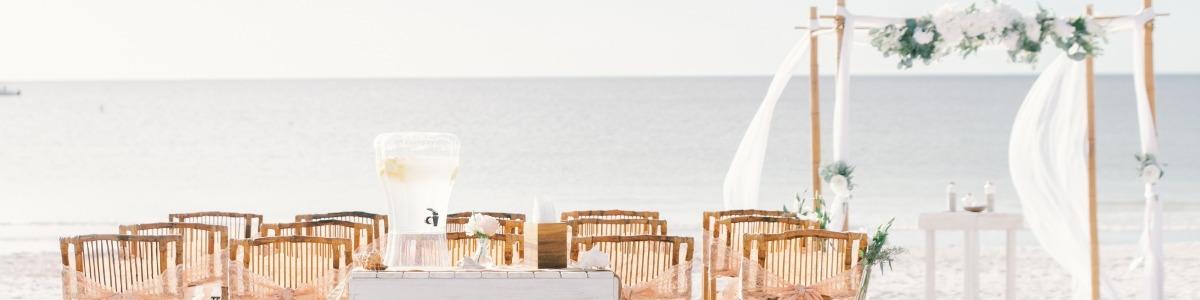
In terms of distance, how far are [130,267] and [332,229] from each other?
4.53ft

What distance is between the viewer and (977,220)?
8766mm

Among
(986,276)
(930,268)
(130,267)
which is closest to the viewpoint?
(130,267)

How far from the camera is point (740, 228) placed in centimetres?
830

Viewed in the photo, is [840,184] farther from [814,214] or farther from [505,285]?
[505,285]

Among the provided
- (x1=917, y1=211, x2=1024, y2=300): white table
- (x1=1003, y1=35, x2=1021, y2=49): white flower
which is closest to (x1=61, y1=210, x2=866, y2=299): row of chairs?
(x1=917, y1=211, x2=1024, y2=300): white table

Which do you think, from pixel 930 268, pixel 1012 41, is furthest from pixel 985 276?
pixel 1012 41

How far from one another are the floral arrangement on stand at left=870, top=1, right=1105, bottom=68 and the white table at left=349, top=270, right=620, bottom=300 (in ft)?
11.8

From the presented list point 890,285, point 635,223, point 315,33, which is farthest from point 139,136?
point 635,223

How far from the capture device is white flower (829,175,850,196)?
859 cm

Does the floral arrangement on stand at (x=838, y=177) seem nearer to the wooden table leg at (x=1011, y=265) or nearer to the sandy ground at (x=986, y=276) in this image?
the wooden table leg at (x=1011, y=265)

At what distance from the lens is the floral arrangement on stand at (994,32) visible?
8.10 meters

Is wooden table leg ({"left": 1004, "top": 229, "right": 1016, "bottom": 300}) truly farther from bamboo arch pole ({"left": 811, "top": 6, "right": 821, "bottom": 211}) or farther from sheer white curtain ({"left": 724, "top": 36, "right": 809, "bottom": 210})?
sheer white curtain ({"left": 724, "top": 36, "right": 809, "bottom": 210})

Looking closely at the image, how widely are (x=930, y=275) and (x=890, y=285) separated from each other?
9.42 ft

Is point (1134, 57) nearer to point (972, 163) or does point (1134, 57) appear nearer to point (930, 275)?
point (930, 275)
